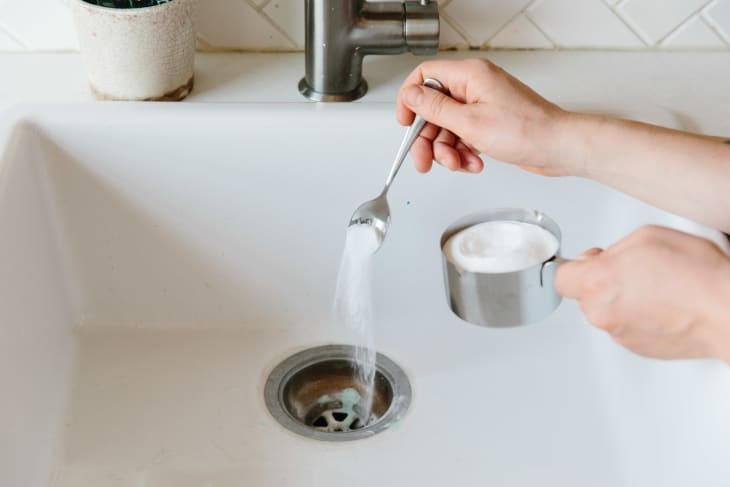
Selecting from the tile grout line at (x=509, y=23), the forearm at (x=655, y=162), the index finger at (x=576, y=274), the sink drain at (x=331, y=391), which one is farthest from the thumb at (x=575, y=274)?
the tile grout line at (x=509, y=23)

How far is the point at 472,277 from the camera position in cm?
71

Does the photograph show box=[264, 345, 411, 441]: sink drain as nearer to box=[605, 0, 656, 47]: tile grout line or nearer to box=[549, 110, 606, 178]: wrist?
box=[549, 110, 606, 178]: wrist

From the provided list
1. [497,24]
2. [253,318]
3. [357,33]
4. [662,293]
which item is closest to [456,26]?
[497,24]

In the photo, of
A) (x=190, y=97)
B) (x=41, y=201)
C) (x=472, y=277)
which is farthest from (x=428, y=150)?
(x=41, y=201)

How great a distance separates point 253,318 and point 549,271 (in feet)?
1.19

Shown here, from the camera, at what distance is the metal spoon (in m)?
0.79

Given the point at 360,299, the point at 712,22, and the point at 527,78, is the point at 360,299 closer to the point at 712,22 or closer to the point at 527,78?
the point at 527,78

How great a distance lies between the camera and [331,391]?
91 centimetres

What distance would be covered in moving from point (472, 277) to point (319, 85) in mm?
294

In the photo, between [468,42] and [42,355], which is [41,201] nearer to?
[42,355]

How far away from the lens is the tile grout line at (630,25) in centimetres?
97

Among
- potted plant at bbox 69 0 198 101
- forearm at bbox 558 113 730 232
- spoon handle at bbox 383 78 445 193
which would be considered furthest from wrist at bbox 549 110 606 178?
potted plant at bbox 69 0 198 101

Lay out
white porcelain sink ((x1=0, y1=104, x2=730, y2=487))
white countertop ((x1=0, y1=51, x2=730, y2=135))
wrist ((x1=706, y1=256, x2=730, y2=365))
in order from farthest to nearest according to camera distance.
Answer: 1. white countertop ((x1=0, y1=51, x2=730, y2=135))
2. white porcelain sink ((x1=0, y1=104, x2=730, y2=487))
3. wrist ((x1=706, y1=256, x2=730, y2=365))

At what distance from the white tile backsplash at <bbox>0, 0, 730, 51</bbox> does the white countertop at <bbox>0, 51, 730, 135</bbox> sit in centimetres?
1
